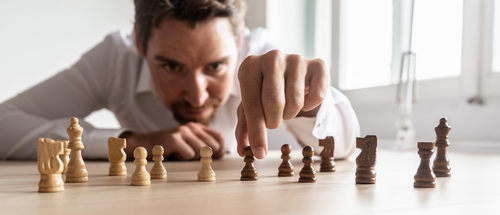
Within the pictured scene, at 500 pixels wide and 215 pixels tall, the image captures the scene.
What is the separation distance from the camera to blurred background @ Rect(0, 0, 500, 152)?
7.42 feet

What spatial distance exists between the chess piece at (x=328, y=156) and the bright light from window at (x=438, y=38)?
64.7 inches

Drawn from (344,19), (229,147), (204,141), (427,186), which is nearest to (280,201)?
(427,186)

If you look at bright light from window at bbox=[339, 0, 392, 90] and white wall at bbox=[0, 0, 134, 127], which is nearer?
bright light from window at bbox=[339, 0, 392, 90]

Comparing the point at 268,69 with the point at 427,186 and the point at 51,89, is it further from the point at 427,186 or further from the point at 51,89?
the point at 51,89

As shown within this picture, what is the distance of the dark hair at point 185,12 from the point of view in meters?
1.74

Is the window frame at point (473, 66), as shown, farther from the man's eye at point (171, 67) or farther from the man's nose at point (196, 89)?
the man's eye at point (171, 67)

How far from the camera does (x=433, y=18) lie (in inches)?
106

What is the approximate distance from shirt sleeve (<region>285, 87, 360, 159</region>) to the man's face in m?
0.38

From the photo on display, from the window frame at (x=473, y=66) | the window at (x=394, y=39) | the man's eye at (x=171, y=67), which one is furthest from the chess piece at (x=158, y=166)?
the window at (x=394, y=39)

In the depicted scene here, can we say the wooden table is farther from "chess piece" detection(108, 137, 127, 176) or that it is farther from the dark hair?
the dark hair

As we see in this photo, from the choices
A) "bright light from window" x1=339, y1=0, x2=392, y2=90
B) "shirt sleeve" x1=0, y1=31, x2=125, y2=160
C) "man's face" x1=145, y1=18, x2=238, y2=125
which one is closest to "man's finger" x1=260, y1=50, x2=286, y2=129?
"man's face" x1=145, y1=18, x2=238, y2=125

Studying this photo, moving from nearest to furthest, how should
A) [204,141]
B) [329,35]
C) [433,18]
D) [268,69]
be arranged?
[268,69], [204,141], [433,18], [329,35]

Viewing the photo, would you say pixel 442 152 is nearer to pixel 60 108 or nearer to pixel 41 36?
pixel 60 108

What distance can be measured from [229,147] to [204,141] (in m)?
0.60
